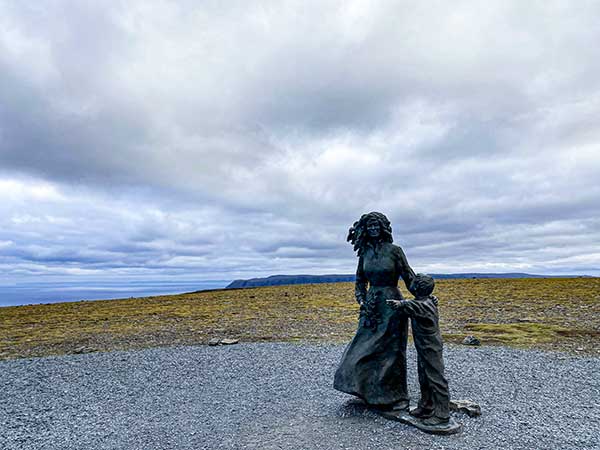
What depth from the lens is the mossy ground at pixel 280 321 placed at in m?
13.0

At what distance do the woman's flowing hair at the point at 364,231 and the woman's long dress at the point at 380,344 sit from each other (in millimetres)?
217

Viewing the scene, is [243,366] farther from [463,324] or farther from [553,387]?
[463,324]

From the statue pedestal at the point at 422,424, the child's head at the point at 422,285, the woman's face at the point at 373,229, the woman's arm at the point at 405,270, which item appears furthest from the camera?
the woman's face at the point at 373,229

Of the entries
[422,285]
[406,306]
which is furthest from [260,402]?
[422,285]

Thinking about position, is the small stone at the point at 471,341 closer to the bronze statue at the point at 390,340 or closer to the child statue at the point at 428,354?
the bronze statue at the point at 390,340

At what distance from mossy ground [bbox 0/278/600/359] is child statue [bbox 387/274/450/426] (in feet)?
21.9

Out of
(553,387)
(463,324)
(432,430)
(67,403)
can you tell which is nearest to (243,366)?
(67,403)

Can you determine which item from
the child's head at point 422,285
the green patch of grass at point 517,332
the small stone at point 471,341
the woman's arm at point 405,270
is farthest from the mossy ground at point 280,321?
the child's head at point 422,285

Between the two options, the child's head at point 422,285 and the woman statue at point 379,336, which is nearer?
the child's head at point 422,285

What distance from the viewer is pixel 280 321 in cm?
1681

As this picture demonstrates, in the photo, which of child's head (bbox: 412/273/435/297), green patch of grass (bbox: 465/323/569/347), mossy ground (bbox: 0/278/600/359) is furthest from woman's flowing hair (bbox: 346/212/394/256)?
green patch of grass (bbox: 465/323/569/347)

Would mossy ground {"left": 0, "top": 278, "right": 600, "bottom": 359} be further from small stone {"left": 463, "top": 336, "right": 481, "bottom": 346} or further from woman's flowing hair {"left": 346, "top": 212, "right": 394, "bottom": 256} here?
woman's flowing hair {"left": 346, "top": 212, "right": 394, "bottom": 256}

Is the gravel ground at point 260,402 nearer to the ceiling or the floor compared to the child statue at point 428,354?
nearer to the floor

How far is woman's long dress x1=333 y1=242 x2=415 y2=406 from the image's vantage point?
6801mm
